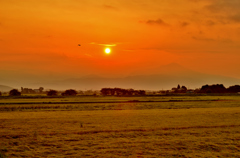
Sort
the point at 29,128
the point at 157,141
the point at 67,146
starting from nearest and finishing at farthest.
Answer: the point at 67,146 → the point at 157,141 → the point at 29,128

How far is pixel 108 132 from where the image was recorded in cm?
2408

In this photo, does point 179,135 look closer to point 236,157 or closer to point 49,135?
point 236,157

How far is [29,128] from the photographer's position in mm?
26766

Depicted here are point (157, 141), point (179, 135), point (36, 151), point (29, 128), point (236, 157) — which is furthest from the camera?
point (29, 128)

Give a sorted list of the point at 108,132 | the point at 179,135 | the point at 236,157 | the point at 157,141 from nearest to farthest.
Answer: the point at 236,157 < the point at 157,141 < the point at 179,135 < the point at 108,132

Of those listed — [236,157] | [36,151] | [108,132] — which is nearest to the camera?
[236,157]

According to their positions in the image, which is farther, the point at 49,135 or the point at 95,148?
the point at 49,135

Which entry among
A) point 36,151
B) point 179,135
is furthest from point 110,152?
point 179,135

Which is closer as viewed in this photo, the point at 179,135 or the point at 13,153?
the point at 13,153

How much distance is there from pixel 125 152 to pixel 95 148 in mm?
2244

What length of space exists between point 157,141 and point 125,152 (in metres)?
3.76

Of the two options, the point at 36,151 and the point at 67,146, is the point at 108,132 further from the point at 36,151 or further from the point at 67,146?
the point at 36,151

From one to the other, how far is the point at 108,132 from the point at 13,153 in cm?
888

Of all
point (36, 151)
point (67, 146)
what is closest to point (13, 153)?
point (36, 151)
